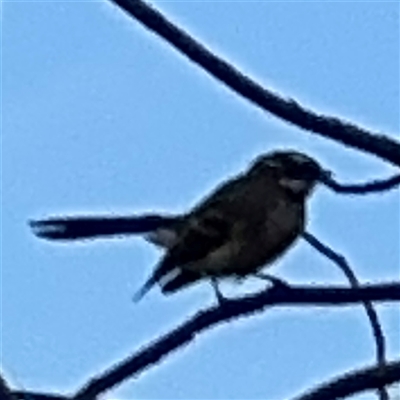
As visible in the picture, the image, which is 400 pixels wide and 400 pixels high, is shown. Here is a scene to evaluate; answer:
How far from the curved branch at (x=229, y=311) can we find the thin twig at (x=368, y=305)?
0.02 metres

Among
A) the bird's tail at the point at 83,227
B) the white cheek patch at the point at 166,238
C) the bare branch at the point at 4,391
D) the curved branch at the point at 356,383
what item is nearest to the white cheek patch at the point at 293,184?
the white cheek patch at the point at 166,238

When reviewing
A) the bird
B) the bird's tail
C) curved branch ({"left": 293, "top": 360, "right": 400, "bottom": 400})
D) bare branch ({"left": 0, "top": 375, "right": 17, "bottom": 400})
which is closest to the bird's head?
the bird

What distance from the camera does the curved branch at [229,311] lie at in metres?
1.14

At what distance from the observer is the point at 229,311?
136 cm

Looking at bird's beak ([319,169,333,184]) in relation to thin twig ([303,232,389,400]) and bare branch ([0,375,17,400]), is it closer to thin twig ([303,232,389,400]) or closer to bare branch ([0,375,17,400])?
thin twig ([303,232,389,400])

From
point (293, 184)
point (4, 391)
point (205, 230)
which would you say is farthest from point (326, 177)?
point (293, 184)

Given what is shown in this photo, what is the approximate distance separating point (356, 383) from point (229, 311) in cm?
24

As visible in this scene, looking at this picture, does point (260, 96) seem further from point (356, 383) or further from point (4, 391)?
point (4, 391)

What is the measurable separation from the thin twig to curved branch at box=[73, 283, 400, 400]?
20mm

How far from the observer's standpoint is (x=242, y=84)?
→ 1154 millimetres

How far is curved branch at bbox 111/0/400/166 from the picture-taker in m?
1.12

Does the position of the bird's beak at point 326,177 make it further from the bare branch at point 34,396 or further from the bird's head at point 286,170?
the bird's head at point 286,170

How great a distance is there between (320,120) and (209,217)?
9.39ft

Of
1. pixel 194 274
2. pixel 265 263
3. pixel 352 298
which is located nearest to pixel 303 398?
pixel 352 298
